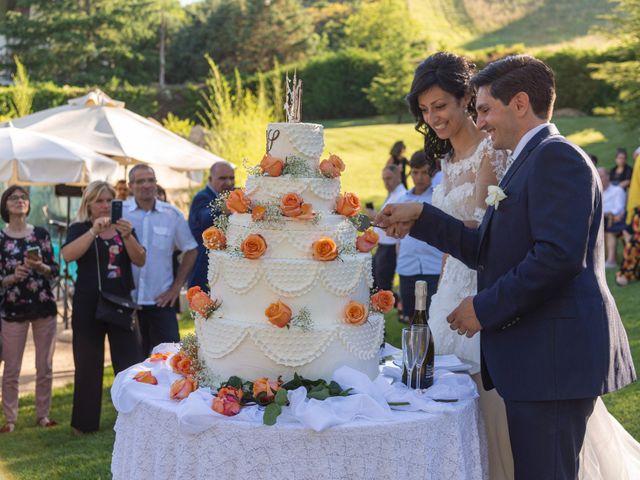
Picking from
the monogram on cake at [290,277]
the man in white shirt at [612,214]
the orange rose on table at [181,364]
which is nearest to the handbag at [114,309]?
the orange rose on table at [181,364]

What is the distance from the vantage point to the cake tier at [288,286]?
3414mm

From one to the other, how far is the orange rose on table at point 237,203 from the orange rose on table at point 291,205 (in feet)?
0.60

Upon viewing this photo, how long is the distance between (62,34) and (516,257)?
45598 millimetres

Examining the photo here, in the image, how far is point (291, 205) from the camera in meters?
3.45

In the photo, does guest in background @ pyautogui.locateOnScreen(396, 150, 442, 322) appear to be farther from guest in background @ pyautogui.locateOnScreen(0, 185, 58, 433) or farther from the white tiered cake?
the white tiered cake

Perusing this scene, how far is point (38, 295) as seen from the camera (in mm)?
6945

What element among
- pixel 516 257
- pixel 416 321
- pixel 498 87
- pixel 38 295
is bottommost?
pixel 38 295

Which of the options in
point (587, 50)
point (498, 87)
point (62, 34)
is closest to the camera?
point (498, 87)

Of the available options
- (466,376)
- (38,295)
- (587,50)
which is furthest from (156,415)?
(587,50)

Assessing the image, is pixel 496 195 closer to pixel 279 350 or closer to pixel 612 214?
pixel 279 350

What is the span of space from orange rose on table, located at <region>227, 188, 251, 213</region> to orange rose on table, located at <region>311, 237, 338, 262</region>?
14.7 inches

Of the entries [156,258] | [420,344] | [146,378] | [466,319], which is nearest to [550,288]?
[466,319]

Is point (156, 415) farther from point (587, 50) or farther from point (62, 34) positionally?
point (62, 34)

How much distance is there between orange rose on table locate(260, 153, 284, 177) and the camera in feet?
11.7
